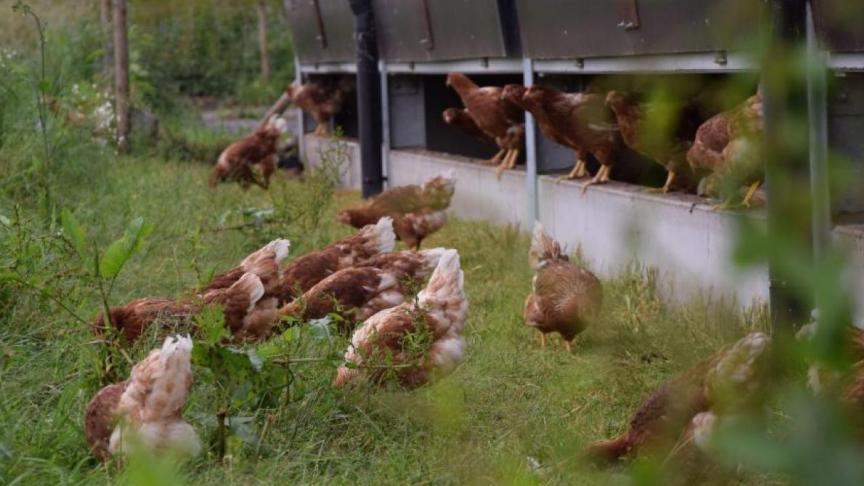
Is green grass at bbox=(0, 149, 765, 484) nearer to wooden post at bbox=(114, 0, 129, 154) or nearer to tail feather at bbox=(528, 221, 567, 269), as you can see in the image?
tail feather at bbox=(528, 221, 567, 269)

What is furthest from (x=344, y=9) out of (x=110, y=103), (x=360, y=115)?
(x=110, y=103)

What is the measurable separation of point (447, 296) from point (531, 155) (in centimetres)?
371

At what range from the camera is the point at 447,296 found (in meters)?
5.48

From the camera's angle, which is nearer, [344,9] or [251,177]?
[251,177]

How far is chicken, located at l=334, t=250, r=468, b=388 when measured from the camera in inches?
189

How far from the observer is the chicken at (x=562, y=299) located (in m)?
6.13

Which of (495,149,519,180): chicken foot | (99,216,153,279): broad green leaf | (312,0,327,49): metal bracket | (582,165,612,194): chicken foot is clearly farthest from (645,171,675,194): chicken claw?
(312,0,327,49): metal bracket

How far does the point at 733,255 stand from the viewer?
2.95 ft

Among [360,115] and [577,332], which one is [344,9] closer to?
[360,115]

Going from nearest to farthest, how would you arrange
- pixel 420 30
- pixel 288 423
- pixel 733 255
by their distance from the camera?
pixel 733 255, pixel 288 423, pixel 420 30

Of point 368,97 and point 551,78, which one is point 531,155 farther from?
point 368,97

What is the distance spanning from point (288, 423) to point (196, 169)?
908 cm

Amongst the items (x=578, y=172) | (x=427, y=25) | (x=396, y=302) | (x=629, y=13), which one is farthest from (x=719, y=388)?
(x=427, y=25)

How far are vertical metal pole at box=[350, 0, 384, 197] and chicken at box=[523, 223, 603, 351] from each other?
5.37m
